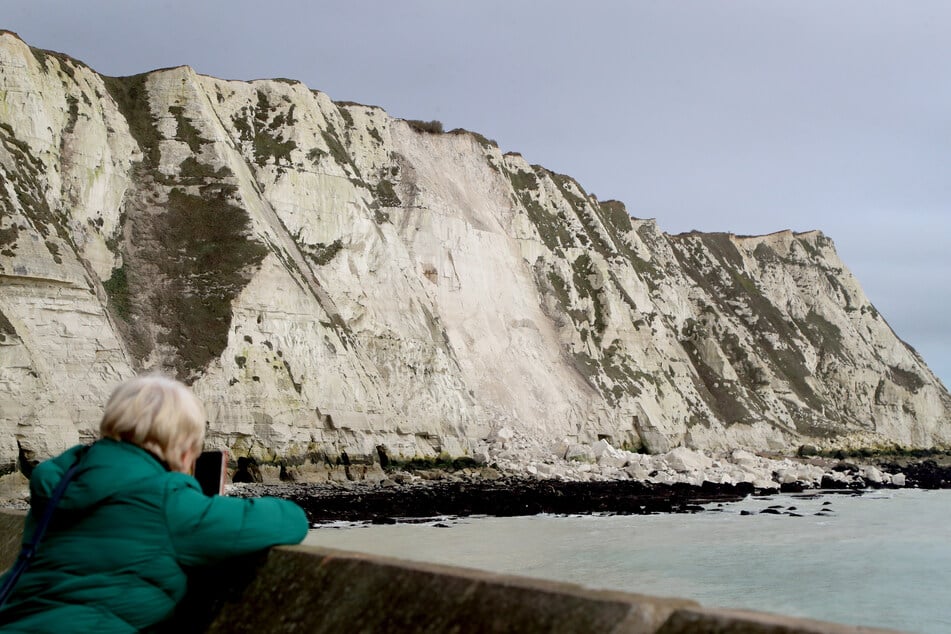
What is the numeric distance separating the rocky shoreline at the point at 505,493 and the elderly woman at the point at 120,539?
19196mm

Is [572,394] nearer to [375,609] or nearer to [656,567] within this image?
[656,567]

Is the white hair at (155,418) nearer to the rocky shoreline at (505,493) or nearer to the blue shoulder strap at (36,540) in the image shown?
the blue shoulder strap at (36,540)

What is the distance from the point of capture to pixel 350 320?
41.0 m

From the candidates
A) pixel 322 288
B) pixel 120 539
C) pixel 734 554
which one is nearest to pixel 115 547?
pixel 120 539

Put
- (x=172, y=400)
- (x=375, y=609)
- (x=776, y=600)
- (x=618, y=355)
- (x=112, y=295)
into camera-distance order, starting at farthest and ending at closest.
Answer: (x=618, y=355), (x=112, y=295), (x=776, y=600), (x=172, y=400), (x=375, y=609)

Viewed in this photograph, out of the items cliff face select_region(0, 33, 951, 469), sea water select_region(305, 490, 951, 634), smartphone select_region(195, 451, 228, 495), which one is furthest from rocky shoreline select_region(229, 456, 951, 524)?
smartphone select_region(195, 451, 228, 495)

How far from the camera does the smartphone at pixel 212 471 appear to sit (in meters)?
3.64

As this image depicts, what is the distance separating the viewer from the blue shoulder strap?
9.25ft

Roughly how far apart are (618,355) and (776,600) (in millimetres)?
43909

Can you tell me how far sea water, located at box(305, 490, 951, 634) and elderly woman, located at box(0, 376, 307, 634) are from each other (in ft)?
35.4

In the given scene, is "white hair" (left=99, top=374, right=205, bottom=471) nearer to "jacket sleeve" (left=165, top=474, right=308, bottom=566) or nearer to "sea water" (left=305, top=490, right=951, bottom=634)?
"jacket sleeve" (left=165, top=474, right=308, bottom=566)

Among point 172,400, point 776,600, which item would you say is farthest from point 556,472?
point 172,400

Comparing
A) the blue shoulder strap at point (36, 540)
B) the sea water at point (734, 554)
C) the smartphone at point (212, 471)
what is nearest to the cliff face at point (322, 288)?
the sea water at point (734, 554)

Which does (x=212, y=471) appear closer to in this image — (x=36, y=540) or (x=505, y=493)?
(x=36, y=540)
